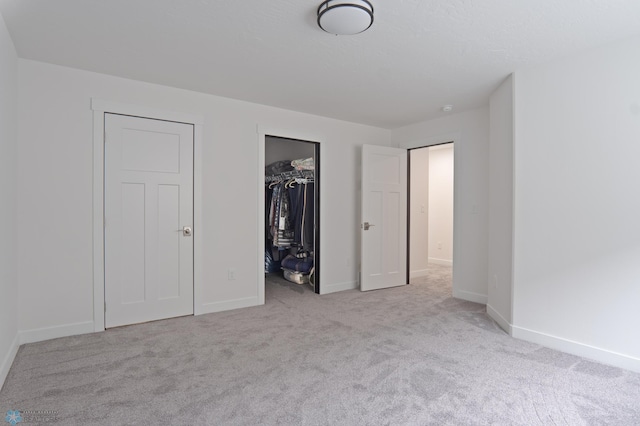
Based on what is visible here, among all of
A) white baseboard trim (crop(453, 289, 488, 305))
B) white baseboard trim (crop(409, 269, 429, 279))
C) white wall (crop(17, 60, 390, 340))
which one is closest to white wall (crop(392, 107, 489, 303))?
white baseboard trim (crop(453, 289, 488, 305))

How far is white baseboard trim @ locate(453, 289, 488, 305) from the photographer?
3.96 m

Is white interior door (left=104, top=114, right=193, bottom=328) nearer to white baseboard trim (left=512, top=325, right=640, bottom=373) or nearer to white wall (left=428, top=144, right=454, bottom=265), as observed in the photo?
white baseboard trim (left=512, top=325, right=640, bottom=373)

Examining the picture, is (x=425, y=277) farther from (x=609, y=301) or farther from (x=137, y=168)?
(x=137, y=168)

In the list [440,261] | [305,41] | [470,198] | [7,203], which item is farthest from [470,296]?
[7,203]

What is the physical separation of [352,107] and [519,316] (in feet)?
8.98

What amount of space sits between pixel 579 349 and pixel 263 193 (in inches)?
128

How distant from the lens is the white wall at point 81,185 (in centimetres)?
273

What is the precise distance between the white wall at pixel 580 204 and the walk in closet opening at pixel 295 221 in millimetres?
2370

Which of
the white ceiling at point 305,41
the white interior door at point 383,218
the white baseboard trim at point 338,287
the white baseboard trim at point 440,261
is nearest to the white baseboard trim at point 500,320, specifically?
the white interior door at point 383,218

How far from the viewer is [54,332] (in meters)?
2.81

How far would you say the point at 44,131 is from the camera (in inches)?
110

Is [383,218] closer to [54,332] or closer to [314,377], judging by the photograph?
[314,377]

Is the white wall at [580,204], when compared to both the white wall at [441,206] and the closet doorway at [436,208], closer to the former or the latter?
the closet doorway at [436,208]

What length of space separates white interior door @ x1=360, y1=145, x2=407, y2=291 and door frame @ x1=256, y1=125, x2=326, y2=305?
58 centimetres
